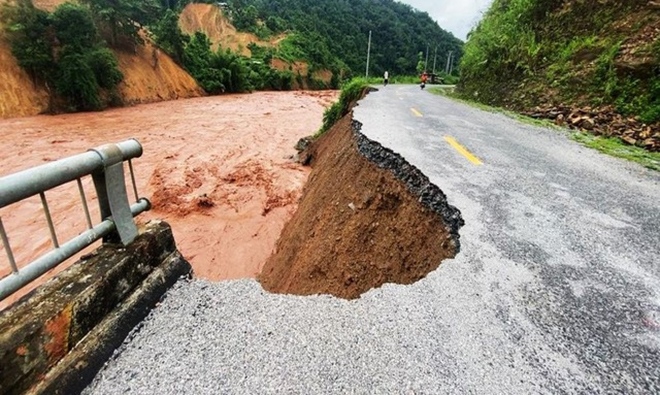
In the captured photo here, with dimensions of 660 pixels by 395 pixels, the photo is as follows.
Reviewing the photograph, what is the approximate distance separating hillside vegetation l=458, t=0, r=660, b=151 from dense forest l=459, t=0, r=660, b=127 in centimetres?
2

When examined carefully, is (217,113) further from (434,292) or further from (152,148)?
(434,292)

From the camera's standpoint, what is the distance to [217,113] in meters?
19.3

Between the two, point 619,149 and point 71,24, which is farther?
point 71,24

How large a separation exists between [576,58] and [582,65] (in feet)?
1.72

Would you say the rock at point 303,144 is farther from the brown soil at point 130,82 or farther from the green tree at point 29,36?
the green tree at point 29,36

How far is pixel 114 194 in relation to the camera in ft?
6.27

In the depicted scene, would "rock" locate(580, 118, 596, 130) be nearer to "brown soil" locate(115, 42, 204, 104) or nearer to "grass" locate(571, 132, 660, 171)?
"grass" locate(571, 132, 660, 171)

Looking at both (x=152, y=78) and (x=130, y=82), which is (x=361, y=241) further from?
(x=152, y=78)

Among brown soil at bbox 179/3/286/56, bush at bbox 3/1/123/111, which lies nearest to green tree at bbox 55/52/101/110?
bush at bbox 3/1/123/111

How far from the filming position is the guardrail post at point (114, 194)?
1.83 metres

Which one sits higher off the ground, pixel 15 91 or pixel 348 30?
pixel 348 30

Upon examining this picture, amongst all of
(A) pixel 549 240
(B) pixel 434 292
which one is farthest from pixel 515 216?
(B) pixel 434 292

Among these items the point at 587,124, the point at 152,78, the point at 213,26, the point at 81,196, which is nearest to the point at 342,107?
the point at 587,124

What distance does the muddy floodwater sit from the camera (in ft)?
21.1
